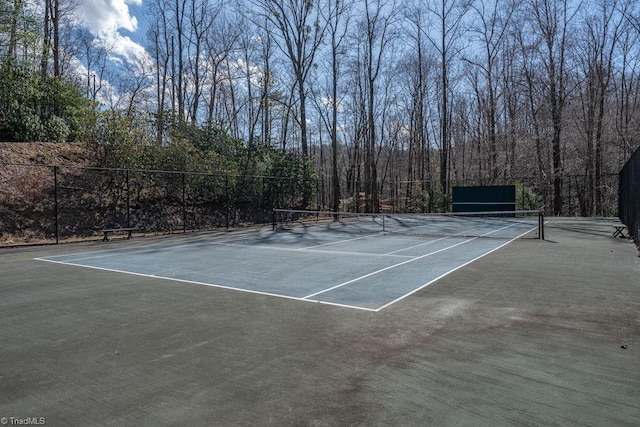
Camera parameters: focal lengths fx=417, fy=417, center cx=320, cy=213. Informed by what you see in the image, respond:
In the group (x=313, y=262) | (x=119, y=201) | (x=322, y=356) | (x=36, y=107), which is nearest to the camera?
(x=322, y=356)

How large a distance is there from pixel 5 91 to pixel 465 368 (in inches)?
820

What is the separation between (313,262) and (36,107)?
17.0 meters

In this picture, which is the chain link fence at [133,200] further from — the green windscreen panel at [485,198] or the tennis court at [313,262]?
the tennis court at [313,262]

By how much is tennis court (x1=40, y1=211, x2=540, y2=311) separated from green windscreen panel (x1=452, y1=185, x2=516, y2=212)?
36.1ft

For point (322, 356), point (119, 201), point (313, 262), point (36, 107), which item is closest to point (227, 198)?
point (119, 201)

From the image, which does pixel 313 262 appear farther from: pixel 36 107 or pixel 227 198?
pixel 36 107

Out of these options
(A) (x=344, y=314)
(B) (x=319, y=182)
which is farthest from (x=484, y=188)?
(A) (x=344, y=314)

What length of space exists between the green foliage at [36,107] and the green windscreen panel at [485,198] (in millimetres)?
20823

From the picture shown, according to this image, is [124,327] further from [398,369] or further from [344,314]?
[398,369]

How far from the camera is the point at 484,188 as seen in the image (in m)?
25.0

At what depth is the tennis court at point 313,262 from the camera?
21.7ft

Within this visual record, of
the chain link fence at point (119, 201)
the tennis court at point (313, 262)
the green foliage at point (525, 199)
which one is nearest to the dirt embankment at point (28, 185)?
the chain link fence at point (119, 201)

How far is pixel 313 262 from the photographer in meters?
9.30

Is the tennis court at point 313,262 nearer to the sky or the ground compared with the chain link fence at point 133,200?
nearer to the ground
